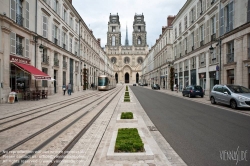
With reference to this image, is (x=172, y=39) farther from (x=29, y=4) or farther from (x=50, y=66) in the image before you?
(x=29, y=4)

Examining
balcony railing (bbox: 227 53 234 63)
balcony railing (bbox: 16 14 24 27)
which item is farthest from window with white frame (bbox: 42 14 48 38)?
balcony railing (bbox: 227 53 234 63)

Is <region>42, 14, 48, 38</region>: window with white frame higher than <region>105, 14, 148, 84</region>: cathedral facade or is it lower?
lower

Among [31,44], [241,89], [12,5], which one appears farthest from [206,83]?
[12,5]

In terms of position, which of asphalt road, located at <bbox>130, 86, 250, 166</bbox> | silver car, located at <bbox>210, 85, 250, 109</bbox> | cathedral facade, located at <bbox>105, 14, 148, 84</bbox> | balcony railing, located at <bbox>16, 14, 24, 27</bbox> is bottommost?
asphalt road, located at <bbox>130, 86, 250, 166</bbox>

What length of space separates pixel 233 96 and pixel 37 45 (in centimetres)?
1884

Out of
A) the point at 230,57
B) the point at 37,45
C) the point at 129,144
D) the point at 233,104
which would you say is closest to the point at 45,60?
the point at 37,45

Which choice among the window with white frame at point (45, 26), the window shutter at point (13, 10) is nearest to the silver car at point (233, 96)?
the window shutter at point (13, 10)

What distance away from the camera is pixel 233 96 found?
11.9 meters

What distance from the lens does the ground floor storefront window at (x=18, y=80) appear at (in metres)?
15.6

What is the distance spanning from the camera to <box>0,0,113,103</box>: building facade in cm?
1438

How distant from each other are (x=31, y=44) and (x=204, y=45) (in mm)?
20215

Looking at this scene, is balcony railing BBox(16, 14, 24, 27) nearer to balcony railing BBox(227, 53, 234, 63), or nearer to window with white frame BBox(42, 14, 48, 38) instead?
window with white frame BBox(42, 14, 48, 38)

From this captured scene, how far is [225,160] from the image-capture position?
3938 mm

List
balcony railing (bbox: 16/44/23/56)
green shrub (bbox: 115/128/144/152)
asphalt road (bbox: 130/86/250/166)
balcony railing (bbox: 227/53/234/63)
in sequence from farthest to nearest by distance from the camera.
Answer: balcony railing (bbox: 227/53/234/63)
balcony railing (bbox: 16/44/23/56)
green shrub (bbox: 115/128/144/152)
asphalt road (bbox: 130/86/250/166)
